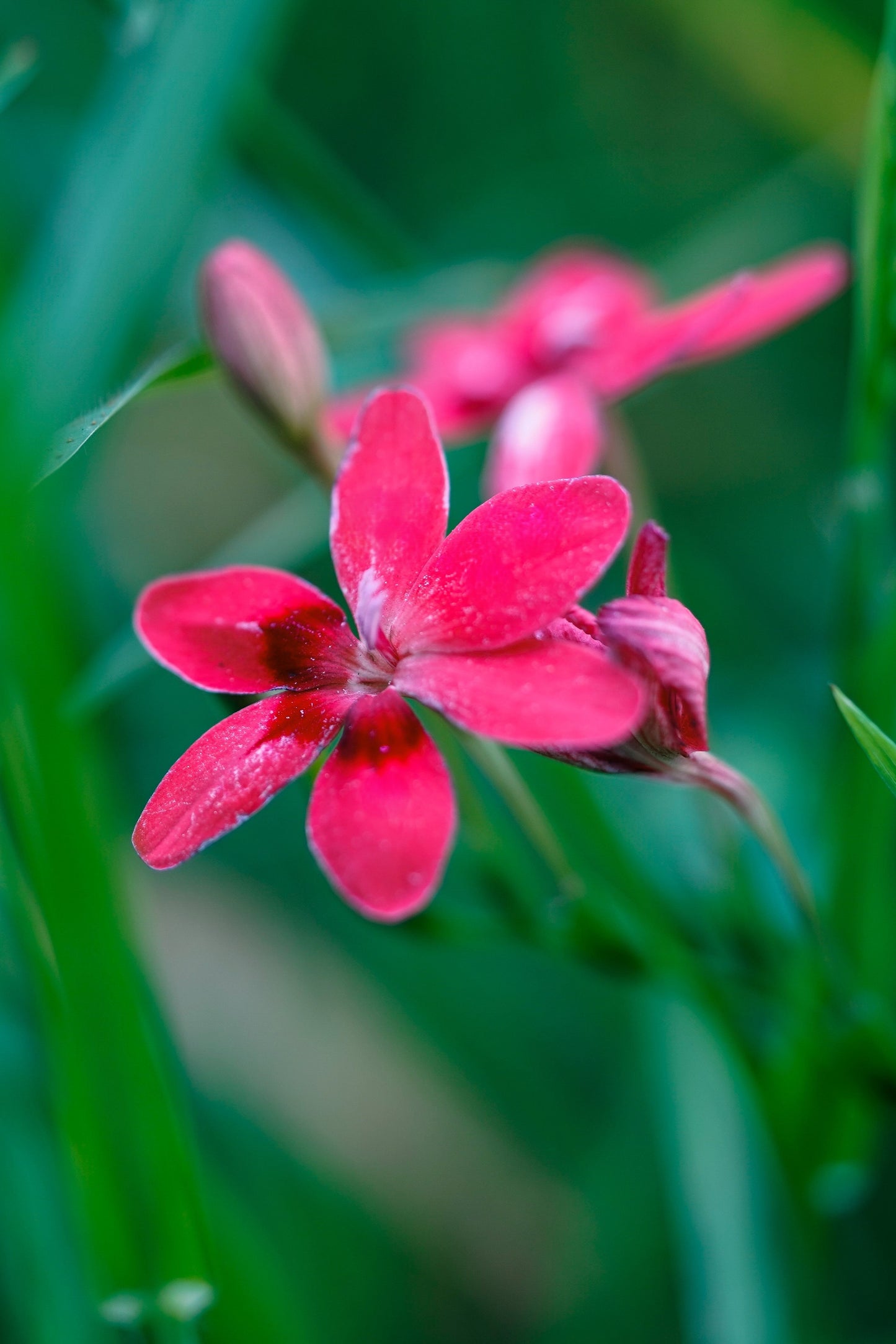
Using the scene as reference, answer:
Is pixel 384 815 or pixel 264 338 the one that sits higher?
pixel 264 338

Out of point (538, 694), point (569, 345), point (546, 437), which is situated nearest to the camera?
point (538, 694)

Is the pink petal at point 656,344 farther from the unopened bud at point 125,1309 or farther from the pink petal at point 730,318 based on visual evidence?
the unopened bud at point 125,1309

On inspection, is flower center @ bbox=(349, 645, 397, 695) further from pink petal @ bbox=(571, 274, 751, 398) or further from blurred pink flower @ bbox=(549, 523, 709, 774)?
pink petal @ bbox=(571, 274, 751, 398)

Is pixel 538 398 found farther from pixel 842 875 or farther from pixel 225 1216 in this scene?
pixel 225 1216

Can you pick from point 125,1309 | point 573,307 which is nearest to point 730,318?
point 573,307

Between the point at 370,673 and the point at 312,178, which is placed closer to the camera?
the point at 370,673

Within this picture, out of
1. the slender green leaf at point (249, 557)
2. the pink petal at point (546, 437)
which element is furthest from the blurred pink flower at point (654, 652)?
the slender green leaf at point (249, 557)

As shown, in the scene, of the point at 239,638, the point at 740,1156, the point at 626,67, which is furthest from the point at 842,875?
the point at 626,67

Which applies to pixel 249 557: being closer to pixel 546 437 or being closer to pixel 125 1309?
pixel 546 437
